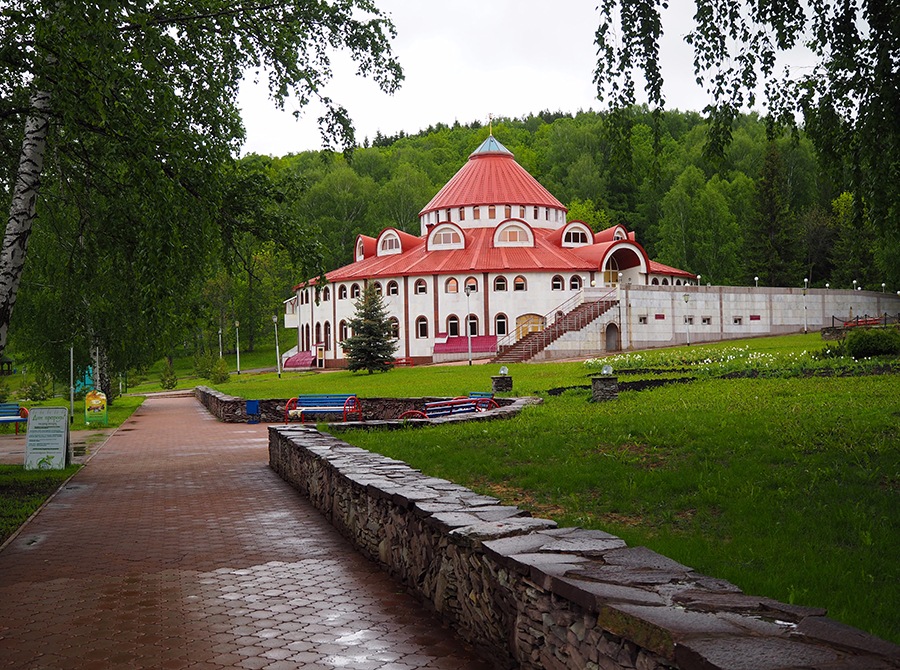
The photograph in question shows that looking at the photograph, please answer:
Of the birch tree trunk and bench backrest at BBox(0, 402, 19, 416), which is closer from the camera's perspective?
the birch tree trunk

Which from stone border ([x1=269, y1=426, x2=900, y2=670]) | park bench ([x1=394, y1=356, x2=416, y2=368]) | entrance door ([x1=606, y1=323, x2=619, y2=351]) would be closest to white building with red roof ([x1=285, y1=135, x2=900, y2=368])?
entrance door ([x1=606, y1=323, x2=619, y2=351])

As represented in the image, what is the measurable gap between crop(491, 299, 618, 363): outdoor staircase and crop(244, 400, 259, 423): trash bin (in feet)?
66.3

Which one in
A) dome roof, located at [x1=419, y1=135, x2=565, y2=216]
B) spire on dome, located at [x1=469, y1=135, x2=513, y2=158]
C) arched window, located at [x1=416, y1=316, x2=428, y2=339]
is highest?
spire on dome, located at [x1=469, y1=135, x2=513, y2=158]

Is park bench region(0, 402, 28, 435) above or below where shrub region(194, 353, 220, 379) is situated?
below

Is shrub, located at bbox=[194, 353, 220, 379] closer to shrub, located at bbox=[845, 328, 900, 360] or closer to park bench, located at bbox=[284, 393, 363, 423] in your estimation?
park bench, located at bbox=[284, 393, 363, 423]

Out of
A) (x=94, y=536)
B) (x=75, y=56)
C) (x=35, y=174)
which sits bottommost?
(x=94, y=536)

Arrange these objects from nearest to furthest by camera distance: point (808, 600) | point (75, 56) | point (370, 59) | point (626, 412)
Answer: point (808, 600) < point (75, 56) < point (370, 59) < point (626, 412)

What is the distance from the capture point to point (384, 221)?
8919 cm

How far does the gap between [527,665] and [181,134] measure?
7395mm

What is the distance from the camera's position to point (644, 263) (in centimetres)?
5906

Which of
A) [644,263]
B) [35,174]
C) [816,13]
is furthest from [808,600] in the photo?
[644,263]

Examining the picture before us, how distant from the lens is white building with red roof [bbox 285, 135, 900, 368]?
1927 inches

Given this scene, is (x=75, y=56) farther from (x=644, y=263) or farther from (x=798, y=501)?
(x=644, y=263)

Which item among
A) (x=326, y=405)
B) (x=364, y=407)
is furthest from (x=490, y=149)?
(x=326, y=405)
